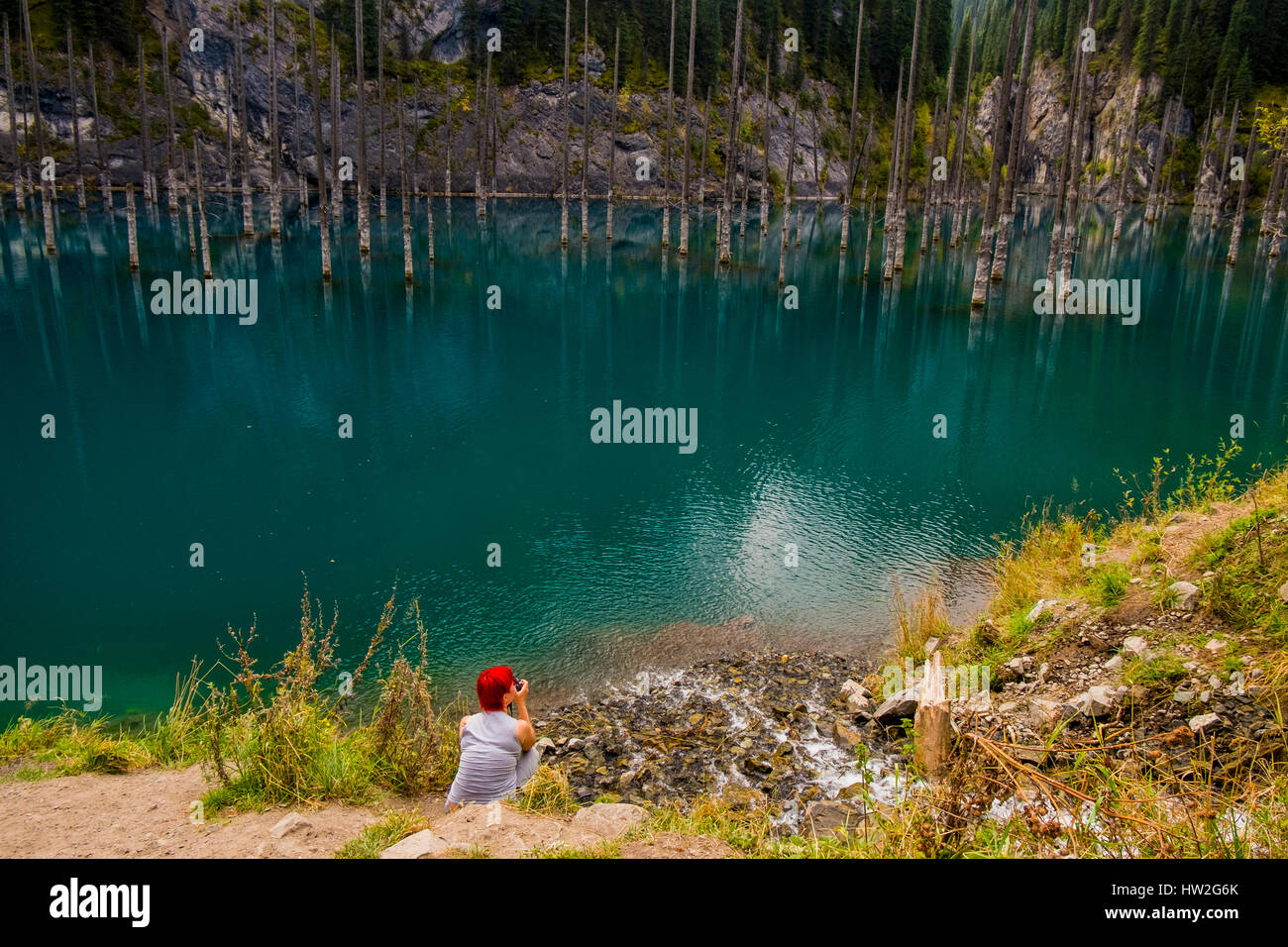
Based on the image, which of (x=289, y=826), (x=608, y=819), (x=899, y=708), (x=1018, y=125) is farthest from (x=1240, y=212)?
(x=289, y=826)

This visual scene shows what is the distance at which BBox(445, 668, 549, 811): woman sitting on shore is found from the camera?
664 centimetres

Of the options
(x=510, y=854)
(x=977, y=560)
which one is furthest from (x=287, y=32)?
(x=510, y=854)

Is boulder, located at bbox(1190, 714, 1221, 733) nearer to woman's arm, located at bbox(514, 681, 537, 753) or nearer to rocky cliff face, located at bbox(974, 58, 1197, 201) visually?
woman's arm, located at bbox(514, 681, 537, 753)

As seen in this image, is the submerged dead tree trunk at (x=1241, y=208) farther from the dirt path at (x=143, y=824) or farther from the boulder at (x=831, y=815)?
the dirt path at (x=143, y=824)

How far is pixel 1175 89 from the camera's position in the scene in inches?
3917

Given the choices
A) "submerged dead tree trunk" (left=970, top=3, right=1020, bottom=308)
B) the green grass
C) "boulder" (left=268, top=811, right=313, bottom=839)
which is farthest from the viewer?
"submerged dead tree trunk" (left=970, top=3, right=1020, bottom=308)

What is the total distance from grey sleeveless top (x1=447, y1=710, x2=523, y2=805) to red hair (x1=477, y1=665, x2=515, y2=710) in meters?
0.09

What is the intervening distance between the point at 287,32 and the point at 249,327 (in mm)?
64373

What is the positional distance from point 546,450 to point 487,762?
14630 mm

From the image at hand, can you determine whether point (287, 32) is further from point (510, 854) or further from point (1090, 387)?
point (510, 854)

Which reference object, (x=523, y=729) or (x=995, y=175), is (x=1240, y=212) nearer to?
(x=995, y=175)

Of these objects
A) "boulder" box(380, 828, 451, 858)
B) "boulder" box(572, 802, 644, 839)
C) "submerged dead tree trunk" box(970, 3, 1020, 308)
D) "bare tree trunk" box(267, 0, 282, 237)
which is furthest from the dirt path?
"bare tree trunk" box(267, 0, 282, 237)

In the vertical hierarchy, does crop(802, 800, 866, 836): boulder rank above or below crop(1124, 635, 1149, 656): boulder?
below

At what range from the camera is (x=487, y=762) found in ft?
21.8
